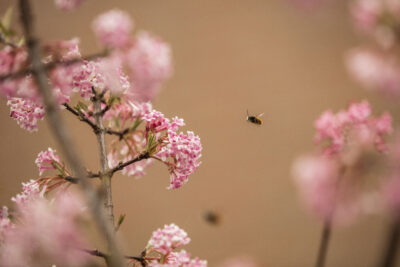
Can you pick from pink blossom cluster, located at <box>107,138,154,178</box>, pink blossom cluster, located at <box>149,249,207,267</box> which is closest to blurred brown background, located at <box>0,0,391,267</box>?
pink blossom cluster, located at <box>107,138,154,178</box>

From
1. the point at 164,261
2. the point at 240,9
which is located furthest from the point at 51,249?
the point at 240,9

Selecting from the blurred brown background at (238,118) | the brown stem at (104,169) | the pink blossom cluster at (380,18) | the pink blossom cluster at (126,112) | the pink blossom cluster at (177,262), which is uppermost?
the blurred brown background at (238,118)

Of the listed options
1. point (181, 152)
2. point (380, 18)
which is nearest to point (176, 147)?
point (181, 152)

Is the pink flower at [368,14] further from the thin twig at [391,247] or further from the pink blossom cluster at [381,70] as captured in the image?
the thin twig at [391,247]

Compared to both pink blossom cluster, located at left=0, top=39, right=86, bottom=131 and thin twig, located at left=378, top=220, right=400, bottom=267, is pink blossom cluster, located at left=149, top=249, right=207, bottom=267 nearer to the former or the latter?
pink blossom cluster, located at left=0, top=39, right=86, bottom=131

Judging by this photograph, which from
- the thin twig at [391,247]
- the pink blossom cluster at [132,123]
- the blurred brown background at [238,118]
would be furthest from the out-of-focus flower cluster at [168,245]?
the blurred brown background at [238,118]

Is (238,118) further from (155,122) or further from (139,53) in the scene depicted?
(139,53)
